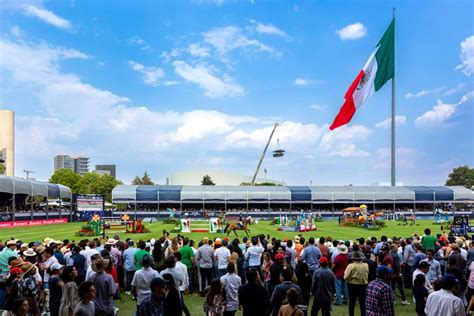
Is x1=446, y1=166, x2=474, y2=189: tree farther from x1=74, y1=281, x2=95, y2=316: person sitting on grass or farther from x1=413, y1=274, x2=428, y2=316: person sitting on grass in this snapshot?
x1=74, y1=281, x2=95, y2=316: person sitting on grass

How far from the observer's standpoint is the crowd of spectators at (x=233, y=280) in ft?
23.7

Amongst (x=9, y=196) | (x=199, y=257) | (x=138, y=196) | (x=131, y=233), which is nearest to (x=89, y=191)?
(x=138, y=196)

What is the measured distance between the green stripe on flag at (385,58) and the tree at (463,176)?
11496cm

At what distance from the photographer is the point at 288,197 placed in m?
75.9

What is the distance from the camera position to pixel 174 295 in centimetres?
774

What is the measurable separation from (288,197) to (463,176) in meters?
86.7

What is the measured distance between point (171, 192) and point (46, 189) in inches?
790

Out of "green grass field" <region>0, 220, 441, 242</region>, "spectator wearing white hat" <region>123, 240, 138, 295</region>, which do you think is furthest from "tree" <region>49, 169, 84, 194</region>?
"spectator wearing white hat" <region>123, 240, 138, 295</region>

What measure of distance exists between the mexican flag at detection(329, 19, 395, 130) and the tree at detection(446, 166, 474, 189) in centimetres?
11539

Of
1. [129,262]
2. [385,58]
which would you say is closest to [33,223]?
[385,58]

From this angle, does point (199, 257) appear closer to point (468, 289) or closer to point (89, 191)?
point (468, 289)

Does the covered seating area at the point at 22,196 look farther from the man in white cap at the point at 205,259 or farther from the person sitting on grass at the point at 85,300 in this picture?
the person sitting on grass at the point at 85,300

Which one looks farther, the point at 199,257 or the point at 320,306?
the point at 199,257

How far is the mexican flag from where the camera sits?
28172mm
